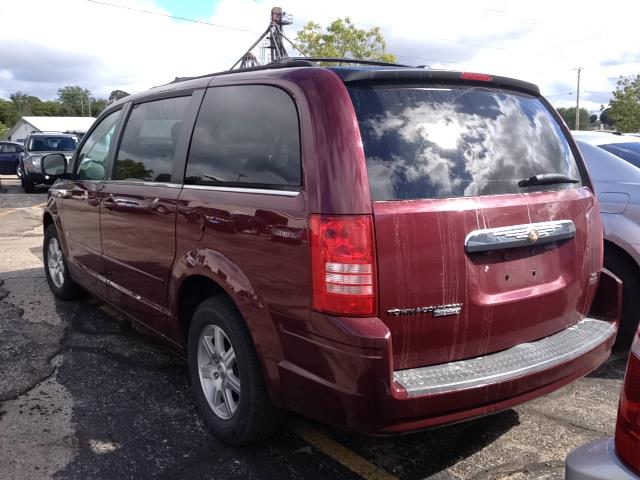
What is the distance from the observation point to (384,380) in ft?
7.47

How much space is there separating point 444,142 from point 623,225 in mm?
2383

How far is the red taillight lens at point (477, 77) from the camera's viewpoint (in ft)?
9.01

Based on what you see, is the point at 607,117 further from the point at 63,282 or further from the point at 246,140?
the point at 246,140

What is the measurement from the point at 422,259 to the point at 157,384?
2309 millimetres

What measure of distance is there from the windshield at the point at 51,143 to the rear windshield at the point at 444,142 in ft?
61.0

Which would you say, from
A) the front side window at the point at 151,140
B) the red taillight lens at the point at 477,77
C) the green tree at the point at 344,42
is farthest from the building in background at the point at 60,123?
the red taillight lens at the point at 477,77

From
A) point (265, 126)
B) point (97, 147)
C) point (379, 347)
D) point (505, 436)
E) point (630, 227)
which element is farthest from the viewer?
point (97, 147)

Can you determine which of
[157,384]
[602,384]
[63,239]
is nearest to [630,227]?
[602,384]

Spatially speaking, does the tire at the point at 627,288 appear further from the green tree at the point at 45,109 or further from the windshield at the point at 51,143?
the green tree at the point at 45,109

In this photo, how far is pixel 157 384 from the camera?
389 cm

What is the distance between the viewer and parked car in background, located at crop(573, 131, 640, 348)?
4.21m

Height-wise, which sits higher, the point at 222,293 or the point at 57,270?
the point at 222,293

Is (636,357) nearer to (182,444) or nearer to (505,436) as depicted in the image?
(505,436)

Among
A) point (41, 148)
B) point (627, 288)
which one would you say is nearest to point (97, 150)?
point (627, 288)
